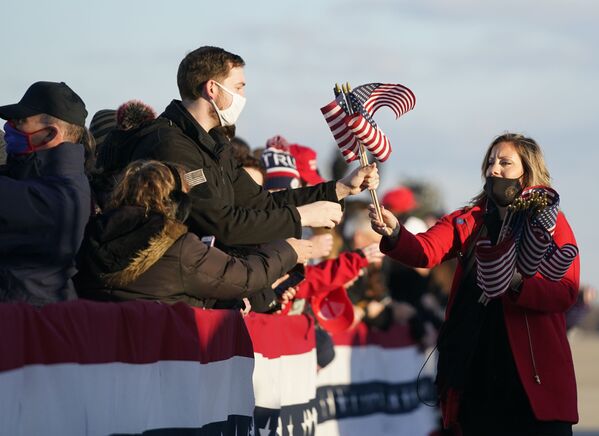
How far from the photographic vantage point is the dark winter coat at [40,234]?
20.2ft

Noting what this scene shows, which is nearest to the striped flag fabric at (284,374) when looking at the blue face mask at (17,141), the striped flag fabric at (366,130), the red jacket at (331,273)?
the red jacket at (331,273)

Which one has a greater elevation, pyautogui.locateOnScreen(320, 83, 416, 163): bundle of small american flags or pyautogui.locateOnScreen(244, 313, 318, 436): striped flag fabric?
pyautogui.locateOnScreen(320, 83, 416, 163): bundle of small american flags

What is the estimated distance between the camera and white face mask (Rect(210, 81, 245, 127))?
7.96 meters

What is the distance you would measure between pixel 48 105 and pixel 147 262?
910mm

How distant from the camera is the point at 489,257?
721 centimetres

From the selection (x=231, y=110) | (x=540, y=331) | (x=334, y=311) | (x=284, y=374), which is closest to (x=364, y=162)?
(x=231, y=110)

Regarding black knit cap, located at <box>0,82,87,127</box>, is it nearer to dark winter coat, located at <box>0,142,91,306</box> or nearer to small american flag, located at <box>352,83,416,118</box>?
dark winter coat, located at <box>0,142,91,306</box>

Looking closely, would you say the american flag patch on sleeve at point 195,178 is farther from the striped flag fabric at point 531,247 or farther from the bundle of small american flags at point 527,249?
the striped flag fabric at point 531,247

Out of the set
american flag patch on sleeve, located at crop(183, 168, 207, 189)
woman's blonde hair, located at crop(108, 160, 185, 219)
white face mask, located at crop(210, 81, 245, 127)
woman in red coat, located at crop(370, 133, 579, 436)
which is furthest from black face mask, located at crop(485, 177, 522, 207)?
woman's blonde hair, located at crop(108, 160, 185, 219)

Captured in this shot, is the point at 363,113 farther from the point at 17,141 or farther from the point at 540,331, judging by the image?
the point at 17,141

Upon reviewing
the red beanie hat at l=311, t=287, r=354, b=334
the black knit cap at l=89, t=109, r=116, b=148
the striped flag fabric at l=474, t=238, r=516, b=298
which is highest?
the black knit cap at l=89, t=109, r=116, b=148

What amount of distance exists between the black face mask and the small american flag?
0.63 metres

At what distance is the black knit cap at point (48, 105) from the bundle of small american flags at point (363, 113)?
1488 millimetres

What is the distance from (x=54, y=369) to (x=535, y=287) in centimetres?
281
